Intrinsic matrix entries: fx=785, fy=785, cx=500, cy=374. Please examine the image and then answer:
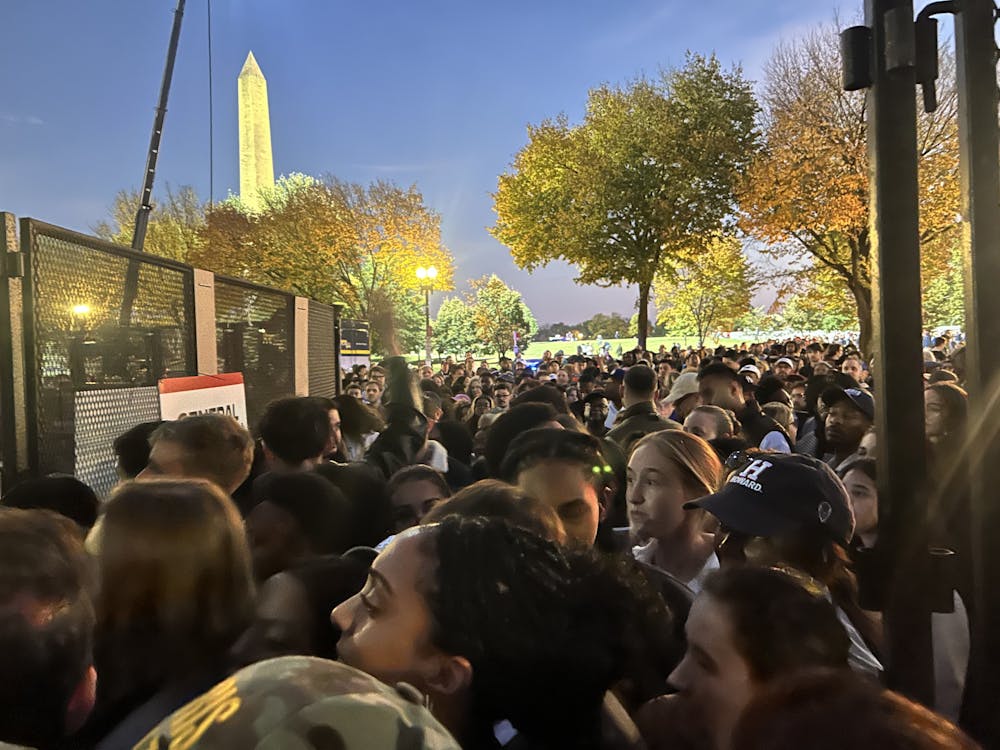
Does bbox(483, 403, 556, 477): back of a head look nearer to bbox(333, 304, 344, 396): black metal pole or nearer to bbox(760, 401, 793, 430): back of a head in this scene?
bbox(760, 401, 793, 430): back of a head

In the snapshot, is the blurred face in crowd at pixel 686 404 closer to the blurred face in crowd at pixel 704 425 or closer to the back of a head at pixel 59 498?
the blurred face in crowd at pixel 704 425

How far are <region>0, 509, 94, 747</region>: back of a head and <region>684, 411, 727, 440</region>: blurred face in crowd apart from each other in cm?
421

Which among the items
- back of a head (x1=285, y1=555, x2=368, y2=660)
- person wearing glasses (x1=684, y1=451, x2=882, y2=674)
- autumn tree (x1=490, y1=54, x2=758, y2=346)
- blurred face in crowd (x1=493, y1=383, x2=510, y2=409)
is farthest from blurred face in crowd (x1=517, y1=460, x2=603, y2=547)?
autumn tree (x1=490, y1=54, x2=758, y2=346)

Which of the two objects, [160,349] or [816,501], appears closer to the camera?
[816,501]

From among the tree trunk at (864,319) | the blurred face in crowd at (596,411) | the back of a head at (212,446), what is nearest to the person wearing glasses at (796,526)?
the back of a head at (212,446)

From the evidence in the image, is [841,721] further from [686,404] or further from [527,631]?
[686,404]

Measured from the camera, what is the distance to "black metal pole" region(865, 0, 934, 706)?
239 cm

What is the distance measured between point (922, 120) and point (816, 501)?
73.5ft

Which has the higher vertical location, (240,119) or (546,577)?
(240,119)

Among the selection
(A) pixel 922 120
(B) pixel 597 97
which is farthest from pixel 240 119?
(A) pixel 922 120

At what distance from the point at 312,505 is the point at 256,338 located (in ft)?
17.2

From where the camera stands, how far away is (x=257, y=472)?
4.67 metres

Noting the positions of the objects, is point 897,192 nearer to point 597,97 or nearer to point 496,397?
point 496,397

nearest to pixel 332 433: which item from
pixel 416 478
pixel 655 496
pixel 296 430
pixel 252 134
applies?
pixel 296 430
